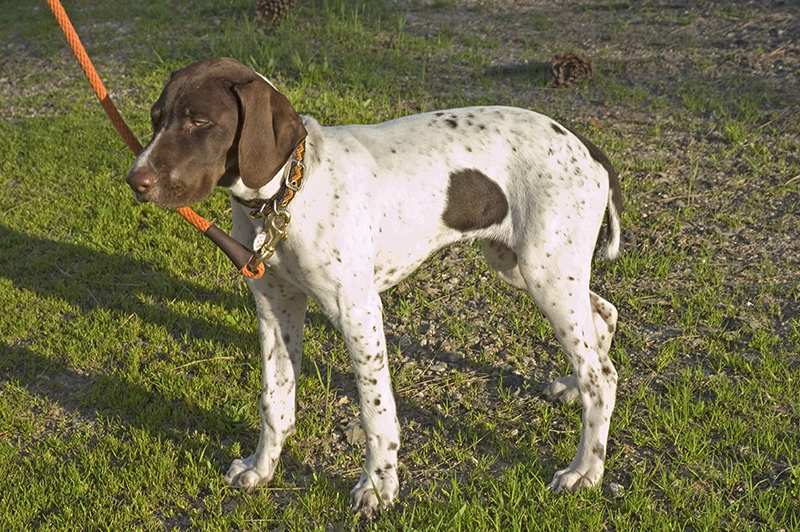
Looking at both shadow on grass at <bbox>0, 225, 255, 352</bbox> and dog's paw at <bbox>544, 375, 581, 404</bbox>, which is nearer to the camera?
dog's paw at <bbox>544, 375, 581, 404</bbox>

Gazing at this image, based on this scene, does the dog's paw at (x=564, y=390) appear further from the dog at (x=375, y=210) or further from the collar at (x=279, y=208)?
the collar at (x=279, y=208)

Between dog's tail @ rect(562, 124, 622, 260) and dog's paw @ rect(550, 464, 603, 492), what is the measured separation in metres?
1.09

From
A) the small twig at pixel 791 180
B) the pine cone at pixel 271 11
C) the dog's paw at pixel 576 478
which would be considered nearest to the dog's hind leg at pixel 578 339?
the dog's paw at pixel 576 478

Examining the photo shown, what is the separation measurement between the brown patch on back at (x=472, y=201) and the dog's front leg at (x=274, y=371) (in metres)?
0.77

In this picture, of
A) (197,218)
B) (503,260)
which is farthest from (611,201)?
(197,218)

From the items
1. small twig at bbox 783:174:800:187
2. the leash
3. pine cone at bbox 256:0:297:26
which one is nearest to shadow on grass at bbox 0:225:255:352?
the leash

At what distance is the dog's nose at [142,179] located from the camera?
318 cm

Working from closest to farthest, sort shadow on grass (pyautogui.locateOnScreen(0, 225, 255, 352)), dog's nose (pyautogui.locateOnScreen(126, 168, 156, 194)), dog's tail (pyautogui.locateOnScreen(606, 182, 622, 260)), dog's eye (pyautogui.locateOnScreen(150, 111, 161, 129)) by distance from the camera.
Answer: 1. dog's nose (pyautogui.locateOnScreen(126, 168, 156, 194))
2. dog's eye (pyautogui.locateOnScreen(150, 111, 161, 129))
3. dog's tail (pyautogui.locateOnScreen(606, 182, 622, 260))
4. shadow on grass (pyautogui.locateOnScreen(0, 225, 255, 352))

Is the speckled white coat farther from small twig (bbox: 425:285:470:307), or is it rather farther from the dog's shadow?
small twig (bbox: 425:285:470:307)

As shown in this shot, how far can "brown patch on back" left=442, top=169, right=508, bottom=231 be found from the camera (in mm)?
3875

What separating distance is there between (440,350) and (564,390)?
84 centimetres

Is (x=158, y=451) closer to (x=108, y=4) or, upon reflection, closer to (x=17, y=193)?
(x=17, y=193)

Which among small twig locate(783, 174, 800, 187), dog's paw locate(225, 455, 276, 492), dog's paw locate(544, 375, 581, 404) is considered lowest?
dog's paw locate(225, 455, 276, 492)

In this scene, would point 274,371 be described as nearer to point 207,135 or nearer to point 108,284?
point 207,135
